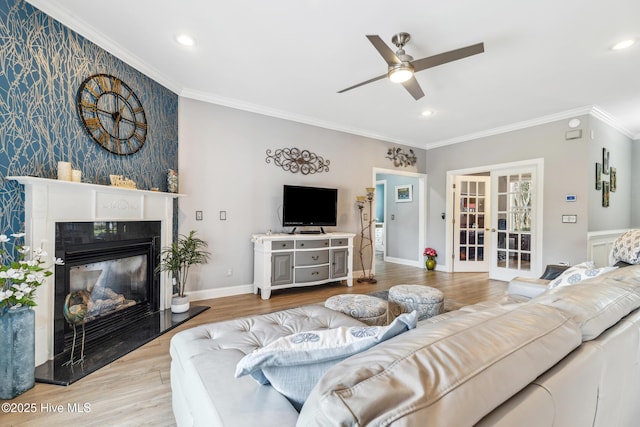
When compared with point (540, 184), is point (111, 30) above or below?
above

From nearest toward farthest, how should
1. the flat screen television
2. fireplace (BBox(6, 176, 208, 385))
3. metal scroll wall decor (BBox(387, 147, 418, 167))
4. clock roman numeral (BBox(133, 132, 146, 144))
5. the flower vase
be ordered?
the flower vase → fireplace (BBox(6, 176, 208, 385)) → clock roman numeral (BBox(133, 132, 146, 144)) → the flat screen television → metal scroll wall decor (BBox(387, 147, 418, 167))

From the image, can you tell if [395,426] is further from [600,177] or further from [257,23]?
[600,177]

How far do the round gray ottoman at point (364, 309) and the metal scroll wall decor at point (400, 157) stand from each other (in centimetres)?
388

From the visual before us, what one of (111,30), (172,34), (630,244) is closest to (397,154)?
(630,244)

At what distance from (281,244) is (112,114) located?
2345mm

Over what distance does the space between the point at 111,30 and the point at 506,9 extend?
3.24 metres

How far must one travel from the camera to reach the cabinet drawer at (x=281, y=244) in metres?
3.95

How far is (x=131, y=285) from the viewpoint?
3055mm

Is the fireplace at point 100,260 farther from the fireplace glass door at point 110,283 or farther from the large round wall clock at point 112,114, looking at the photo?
the large round wall clock at point 112,114

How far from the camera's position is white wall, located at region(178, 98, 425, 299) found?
12.3ft

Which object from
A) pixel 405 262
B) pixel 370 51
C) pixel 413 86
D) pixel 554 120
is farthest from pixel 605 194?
pixel 370 51

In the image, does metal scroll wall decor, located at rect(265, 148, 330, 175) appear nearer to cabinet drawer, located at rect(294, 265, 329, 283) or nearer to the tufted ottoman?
cabinet drawer, located at rect(294, 265, 329, 283)

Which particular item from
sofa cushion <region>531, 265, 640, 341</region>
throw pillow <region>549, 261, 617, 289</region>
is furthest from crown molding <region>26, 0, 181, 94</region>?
throw pillow <region>549, 261, 617, 289</region>

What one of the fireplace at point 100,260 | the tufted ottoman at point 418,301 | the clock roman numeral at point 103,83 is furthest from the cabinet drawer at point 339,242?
the clock roman numeral at point 103,83
